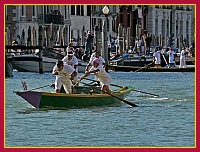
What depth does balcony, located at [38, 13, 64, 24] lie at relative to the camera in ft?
160

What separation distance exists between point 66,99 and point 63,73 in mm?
536

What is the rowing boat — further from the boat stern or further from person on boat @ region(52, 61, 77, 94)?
person on boat @ region(52, 61, 77, 94)

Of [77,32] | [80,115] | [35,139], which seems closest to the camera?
[35,139]

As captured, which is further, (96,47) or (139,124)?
(96,47)

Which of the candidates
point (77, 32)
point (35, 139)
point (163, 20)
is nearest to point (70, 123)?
point (35, 139)

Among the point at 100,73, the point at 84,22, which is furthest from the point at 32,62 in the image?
the point at 84,22

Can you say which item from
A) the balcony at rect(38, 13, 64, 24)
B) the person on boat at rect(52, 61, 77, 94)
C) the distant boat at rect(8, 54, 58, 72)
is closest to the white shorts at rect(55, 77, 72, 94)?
the person on boat at rect(52, 61, 77, 94)

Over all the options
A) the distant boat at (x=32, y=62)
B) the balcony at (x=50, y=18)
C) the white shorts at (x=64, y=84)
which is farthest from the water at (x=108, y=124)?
the balcony at (x=50, y=18)

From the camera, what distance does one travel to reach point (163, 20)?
208 ft

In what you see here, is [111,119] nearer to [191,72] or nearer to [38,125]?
[38,125]

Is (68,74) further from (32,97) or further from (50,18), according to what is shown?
(50,18)

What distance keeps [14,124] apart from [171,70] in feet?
63.6

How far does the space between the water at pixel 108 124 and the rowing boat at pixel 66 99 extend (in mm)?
140

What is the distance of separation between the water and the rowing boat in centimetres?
14
